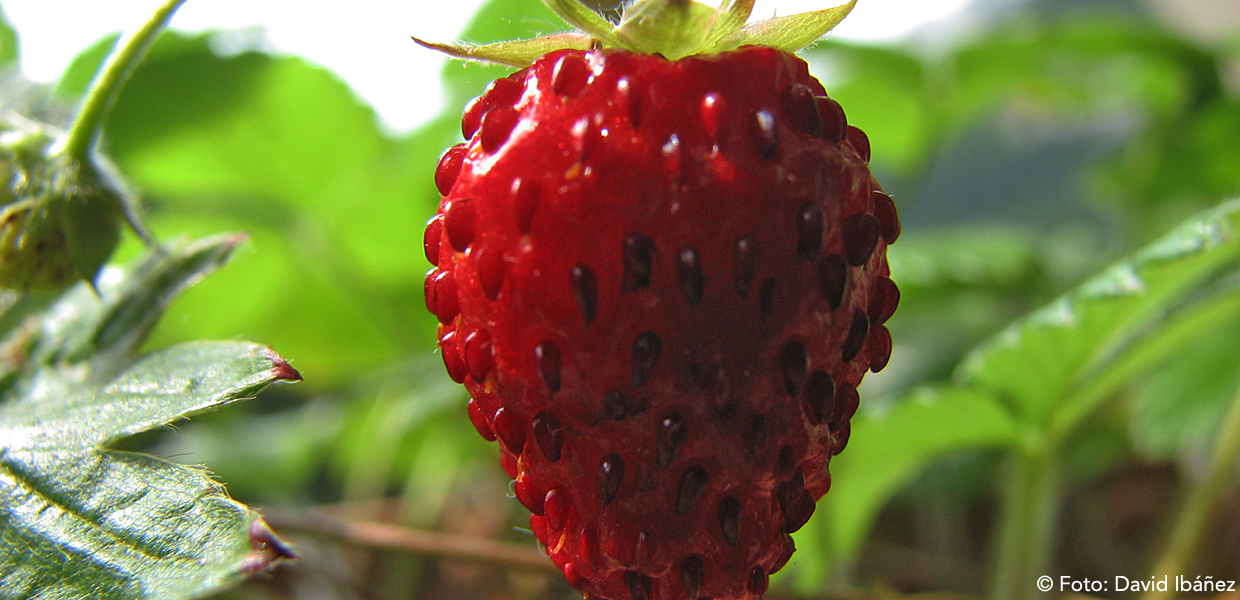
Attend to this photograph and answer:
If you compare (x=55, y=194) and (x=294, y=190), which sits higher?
(x=55, y=194)

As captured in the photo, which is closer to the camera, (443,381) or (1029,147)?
(443,381)

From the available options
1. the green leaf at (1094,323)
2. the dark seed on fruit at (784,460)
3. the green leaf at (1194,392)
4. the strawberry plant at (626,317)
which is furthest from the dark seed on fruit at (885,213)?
the green leaf at (1194,392)

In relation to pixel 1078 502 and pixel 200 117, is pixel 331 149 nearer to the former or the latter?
pixel 200 117

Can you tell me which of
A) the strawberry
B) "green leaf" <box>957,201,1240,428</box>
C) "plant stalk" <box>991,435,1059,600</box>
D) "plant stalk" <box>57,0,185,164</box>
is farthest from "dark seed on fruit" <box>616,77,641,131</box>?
"plant stalk" <box>991,435,1059,600</box>

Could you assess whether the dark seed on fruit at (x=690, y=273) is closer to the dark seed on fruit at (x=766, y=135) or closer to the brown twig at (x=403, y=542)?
the dark seed on fruit at (x=766, y=135)

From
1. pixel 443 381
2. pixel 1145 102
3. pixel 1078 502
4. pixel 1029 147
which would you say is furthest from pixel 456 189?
pixel 1029 147

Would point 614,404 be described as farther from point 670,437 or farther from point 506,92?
point 506,92

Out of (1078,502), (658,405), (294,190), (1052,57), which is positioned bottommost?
(1078,502)

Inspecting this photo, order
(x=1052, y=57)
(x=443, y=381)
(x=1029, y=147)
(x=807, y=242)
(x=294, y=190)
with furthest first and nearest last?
(x=1029, y=147) → (x=1052, y=57) → (x=294, y=190) → (x=443, y=381) → (x=807, y=242)
